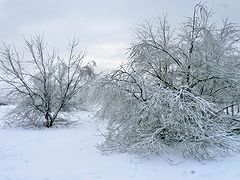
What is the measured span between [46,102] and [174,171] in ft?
35.8

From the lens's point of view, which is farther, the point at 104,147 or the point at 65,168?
the point at 104,147

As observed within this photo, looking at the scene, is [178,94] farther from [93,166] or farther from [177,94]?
[93,166]

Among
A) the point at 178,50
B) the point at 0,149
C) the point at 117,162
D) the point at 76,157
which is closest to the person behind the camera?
the point at 117,162

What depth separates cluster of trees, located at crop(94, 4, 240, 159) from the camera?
27.5 ft

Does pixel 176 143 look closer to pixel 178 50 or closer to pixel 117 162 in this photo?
pixel 117 162

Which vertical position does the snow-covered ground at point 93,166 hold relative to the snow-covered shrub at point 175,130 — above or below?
below

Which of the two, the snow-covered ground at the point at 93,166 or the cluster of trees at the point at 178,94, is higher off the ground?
the cluster of trees at the point at 178,94

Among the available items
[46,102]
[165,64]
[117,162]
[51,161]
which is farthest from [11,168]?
[46,102]

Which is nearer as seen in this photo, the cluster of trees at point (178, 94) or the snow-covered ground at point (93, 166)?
the snow-covered ground at point (93, 166)

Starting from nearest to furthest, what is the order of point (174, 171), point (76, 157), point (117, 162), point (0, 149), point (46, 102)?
point (174, 171) → point (117, 162) → point (76, 157) → point (0, 149) → point (46, 102)

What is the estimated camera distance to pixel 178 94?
8.68 meters

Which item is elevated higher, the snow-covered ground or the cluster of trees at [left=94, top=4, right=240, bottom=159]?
the cluster of trees at [left=94, top=4, right=240, bottom=159]

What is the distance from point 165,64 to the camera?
11156mm

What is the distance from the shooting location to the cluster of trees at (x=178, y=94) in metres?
8.39
